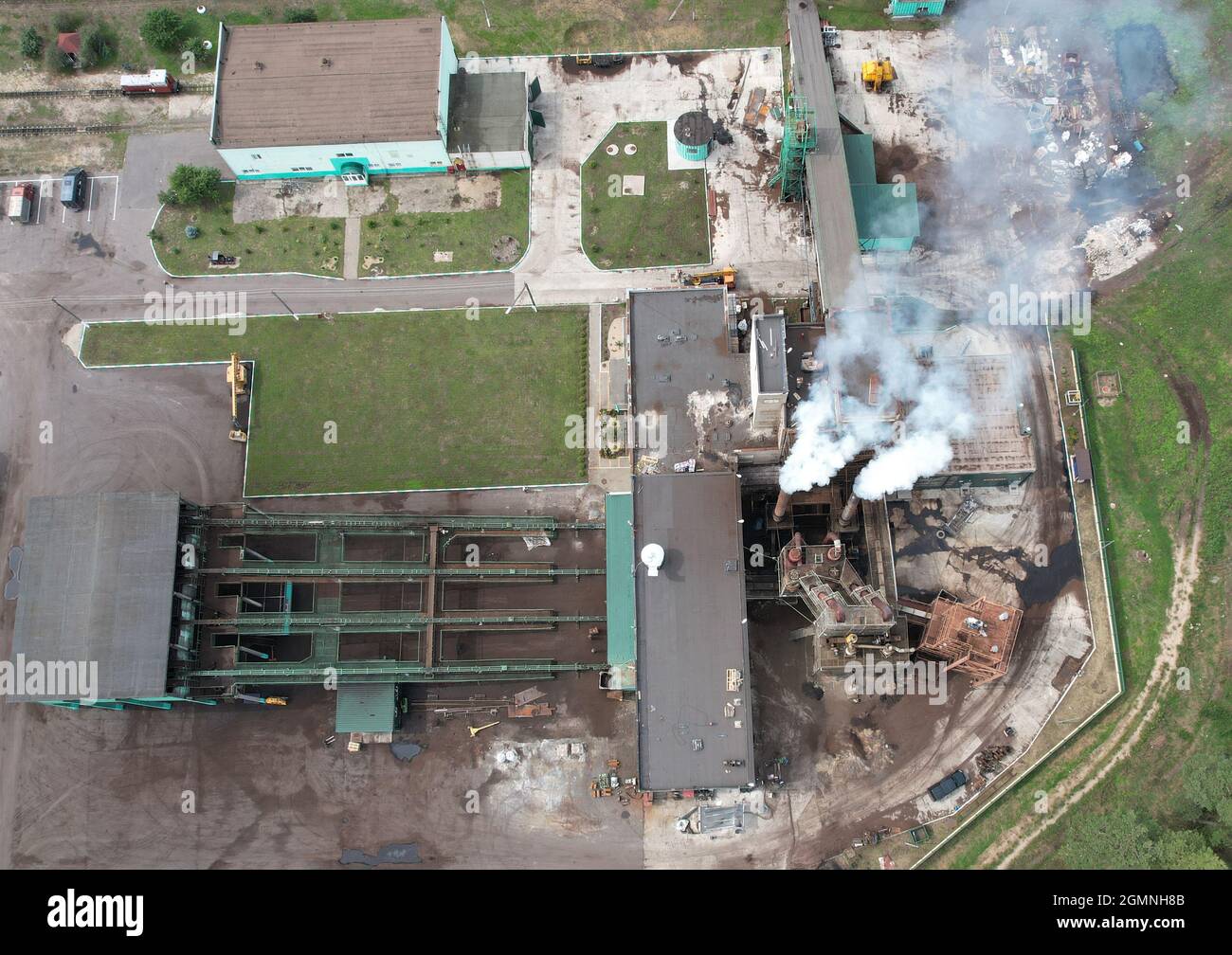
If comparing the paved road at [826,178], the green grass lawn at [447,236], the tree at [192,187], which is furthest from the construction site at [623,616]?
the tree at [192,187]

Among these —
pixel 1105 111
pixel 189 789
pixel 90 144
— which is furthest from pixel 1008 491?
pixel 90 144

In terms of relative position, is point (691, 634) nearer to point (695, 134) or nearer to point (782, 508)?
point (782, 508)

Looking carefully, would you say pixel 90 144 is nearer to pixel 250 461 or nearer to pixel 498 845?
pixel 250 461

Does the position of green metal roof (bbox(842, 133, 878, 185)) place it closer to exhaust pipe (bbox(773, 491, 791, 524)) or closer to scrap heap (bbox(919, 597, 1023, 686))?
exhaust pipe (bbox(773, 491, 791, 524))

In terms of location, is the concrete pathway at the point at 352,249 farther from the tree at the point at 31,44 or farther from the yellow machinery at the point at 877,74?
the yellow machinery at the point at 877,74

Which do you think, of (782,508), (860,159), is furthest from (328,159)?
(782,508)
